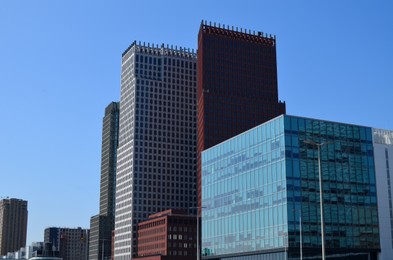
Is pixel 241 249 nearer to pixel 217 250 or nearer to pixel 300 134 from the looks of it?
pixel 217 250

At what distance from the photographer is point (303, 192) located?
109812 millimetres

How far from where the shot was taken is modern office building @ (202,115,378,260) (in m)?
109

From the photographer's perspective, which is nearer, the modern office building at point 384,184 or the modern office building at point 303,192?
the modern office building at point 303,192

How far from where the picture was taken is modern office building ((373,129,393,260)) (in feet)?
380

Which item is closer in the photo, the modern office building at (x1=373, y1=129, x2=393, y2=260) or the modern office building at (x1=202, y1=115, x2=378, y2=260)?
the modern office building at (x1=202, y1=115, x2=378, y2=260)

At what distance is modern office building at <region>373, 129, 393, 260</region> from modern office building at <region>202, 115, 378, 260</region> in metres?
1.14

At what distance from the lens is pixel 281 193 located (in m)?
110

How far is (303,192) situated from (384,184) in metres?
19.2

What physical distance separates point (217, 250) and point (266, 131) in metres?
32.1

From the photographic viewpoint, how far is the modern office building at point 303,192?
109 m

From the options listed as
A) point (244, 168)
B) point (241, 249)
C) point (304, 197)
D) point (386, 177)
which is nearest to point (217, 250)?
point (241, 249)

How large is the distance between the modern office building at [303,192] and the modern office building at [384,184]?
1143mm

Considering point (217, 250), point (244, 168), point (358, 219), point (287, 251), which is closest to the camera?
point (287, 251)

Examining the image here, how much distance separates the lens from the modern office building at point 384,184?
4560 inches
